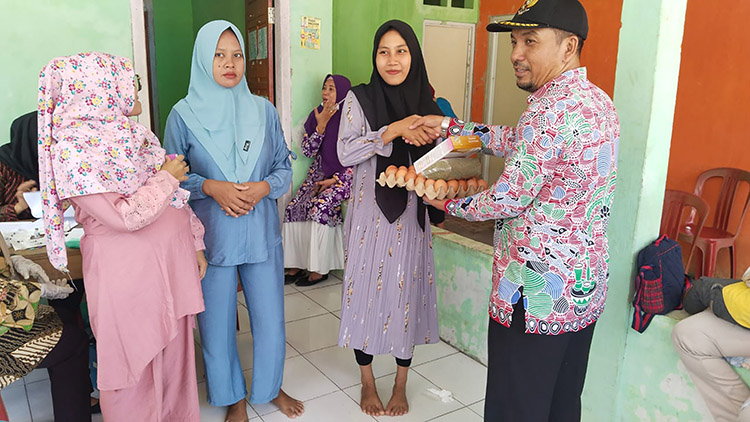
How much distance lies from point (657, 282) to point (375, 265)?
3.34 ft

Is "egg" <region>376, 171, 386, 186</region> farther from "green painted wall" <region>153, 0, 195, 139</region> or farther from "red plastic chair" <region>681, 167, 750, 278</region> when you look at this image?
"green painted wall" <region>153, 0, 195, 139</region>

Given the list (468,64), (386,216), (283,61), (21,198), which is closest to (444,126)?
(386,216)

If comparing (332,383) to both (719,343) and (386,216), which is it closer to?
(386,216)

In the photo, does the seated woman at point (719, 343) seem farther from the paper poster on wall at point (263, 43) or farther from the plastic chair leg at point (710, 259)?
the paper poster on wall at point (263, 43)

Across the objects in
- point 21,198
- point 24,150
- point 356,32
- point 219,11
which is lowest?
point 21,198

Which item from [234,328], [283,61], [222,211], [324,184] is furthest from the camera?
[324,184]

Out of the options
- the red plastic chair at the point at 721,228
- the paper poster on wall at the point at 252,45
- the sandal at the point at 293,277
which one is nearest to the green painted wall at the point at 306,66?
the paper poster on wall at the point at 252,45

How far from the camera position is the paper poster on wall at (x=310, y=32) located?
383 centimetres

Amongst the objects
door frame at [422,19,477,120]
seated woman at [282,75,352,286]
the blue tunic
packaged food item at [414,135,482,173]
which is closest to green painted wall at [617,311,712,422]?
packaged food item at [414,135,482,173]

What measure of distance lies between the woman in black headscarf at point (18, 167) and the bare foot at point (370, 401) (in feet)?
5.91

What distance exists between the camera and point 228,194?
6.55 ft

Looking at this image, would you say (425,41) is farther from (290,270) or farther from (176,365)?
(176,365)

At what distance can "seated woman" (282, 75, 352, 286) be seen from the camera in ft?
12.7

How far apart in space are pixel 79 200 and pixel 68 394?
851 millimetres
